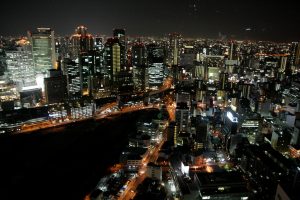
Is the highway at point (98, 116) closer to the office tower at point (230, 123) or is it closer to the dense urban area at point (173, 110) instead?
the dense urban area at point (173, 110)

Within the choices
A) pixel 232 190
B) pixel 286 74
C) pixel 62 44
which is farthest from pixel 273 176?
pixel 62 44

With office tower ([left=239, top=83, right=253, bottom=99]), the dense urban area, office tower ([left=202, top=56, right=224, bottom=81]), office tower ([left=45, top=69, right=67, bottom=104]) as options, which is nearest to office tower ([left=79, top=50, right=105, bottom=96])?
the dense urban area

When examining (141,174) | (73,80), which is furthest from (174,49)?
(141,174)

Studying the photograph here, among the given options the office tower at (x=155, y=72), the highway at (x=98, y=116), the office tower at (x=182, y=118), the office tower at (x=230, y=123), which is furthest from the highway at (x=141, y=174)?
the office tower at (x=155, y=72)

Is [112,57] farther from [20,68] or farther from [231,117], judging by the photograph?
[231,117]

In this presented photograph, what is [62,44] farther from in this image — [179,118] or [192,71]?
[179,118]
